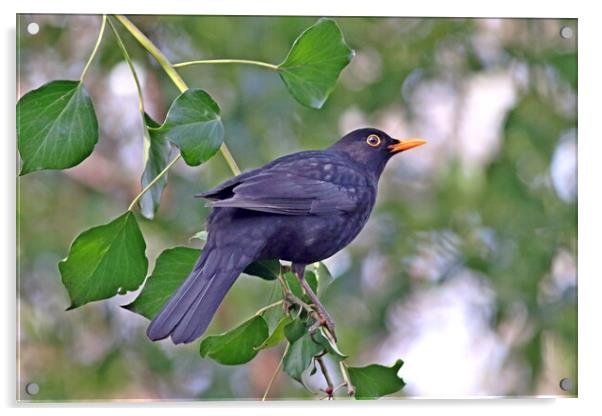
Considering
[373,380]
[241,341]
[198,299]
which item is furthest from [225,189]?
[373,380]

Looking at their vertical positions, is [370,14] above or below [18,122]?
above

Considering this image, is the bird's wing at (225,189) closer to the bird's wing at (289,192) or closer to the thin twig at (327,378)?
the bird's wing at (289,192)

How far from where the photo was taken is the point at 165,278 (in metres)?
2.59

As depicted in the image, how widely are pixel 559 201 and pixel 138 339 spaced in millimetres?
1286

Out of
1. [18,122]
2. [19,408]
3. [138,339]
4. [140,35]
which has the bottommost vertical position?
[19,408]

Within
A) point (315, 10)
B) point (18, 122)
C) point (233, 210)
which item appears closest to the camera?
point (233, 210)

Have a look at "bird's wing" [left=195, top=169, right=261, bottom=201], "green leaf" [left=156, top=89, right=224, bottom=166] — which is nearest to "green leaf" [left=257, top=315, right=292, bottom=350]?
"bird's wing" [left=195, top=169, right=261, bottom=201]

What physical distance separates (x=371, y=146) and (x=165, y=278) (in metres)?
0.72

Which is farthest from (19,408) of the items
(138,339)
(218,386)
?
(218,386)

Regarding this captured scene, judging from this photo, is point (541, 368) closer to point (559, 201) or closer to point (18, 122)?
point (559, 201)

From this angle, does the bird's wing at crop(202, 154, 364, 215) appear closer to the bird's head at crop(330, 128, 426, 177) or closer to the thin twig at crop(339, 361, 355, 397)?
the bird's head at crop(330, 128, 426, 177)

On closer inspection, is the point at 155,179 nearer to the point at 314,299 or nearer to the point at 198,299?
the point at 198,299

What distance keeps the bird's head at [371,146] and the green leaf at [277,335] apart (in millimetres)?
551

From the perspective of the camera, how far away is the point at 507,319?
2914mm
